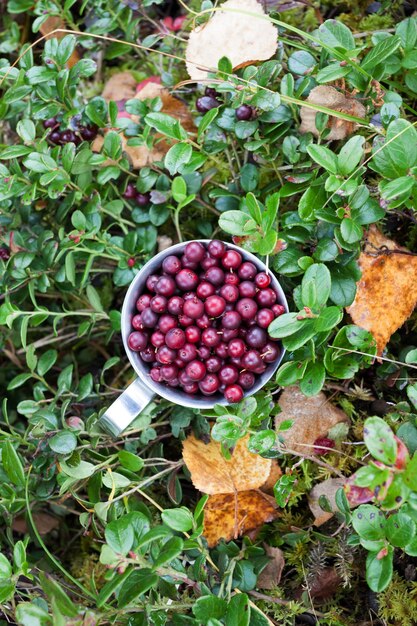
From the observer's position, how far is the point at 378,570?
1.38m

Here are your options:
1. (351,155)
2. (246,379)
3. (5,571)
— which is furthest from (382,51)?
(5,571)

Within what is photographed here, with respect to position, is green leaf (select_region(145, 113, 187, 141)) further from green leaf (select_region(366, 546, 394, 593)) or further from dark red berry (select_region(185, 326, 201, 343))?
green leaf (select_region(366, 546, 394, 593))

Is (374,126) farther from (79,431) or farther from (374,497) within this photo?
(79,431)

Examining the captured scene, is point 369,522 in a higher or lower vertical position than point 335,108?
lower

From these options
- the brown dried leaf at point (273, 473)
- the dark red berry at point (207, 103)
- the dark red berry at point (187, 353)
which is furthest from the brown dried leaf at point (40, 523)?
the dark red berry at point (207, 103)

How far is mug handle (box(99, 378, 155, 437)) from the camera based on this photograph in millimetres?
1745

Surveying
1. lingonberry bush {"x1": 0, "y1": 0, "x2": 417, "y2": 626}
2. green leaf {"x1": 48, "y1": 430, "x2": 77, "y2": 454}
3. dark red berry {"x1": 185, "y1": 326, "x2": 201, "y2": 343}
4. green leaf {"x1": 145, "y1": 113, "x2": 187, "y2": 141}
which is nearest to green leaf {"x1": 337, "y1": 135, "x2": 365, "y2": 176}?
lingonberry bush {"x1": 0, "y1": 0, "x2": 417, "y2": 626}

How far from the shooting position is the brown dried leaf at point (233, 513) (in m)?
1.89

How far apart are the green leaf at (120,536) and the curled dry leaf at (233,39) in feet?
4.33

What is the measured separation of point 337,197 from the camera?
1.65 metres

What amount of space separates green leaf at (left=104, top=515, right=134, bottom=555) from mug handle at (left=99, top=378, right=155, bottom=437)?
375 millimetres

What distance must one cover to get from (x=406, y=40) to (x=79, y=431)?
143cm

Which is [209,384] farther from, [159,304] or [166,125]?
[166,125]

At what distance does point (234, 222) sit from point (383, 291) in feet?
1.68
